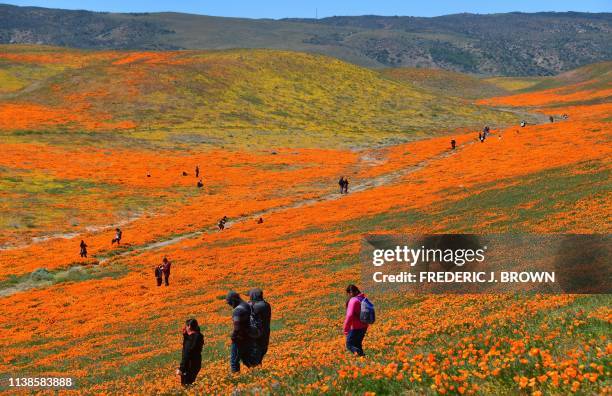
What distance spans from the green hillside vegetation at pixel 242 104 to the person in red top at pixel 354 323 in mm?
107770

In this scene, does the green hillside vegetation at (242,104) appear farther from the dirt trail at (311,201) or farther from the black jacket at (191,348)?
the black jacket at (191,348)

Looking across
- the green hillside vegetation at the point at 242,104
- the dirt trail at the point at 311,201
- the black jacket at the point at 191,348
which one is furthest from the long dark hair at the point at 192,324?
the green hillside vegetation at the point at 242,104

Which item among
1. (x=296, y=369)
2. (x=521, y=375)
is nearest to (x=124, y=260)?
(x=296, y=369)

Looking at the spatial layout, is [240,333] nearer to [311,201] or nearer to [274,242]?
[274,242]

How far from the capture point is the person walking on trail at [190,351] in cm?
1473

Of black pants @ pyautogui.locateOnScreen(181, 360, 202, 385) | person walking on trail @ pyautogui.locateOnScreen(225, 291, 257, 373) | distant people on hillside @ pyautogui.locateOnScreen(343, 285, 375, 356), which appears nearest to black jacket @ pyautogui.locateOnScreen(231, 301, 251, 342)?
person walking on trail @ pyautogui.locateOnScreen(225, 291, 257, 373)

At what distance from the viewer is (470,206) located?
44.8 meters

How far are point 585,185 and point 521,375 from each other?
3618 centimetres

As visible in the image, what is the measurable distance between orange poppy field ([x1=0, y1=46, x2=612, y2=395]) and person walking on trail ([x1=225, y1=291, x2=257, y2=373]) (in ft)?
1.67

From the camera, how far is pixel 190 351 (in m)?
14.9

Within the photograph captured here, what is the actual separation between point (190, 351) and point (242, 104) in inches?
5901

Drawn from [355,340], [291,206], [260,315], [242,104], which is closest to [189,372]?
[260,315]

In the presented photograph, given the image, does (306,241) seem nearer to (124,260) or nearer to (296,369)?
(124,260)

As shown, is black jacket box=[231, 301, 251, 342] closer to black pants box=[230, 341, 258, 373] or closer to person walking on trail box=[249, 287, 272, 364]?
person walking on trail box=[249, 287, 272, 364]
